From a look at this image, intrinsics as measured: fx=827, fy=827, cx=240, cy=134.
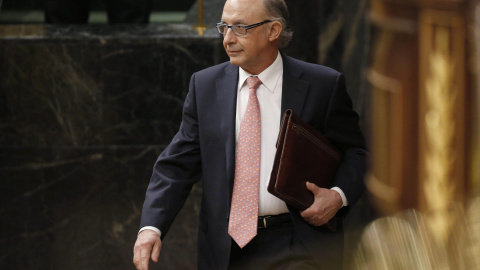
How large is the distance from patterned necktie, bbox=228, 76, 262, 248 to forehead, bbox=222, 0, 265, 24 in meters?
0.29

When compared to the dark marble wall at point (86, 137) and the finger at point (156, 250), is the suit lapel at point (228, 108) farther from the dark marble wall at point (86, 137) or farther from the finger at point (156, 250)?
the dark marble wall at point (86, 137)

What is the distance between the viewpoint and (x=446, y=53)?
0.79 metres

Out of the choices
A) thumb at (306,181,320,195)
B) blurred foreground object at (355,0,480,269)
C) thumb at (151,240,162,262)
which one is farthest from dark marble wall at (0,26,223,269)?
blurred foreground object at (355,0,480,269)

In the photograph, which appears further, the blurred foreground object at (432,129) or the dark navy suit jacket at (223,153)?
the dark navy suit jacket at (223,153)

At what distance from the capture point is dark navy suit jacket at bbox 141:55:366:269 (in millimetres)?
2891

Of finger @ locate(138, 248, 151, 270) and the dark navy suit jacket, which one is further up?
the dark navy suit jacket

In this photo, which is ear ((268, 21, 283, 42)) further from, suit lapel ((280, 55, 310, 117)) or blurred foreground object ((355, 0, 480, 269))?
blurred foreground object ((355, 0, 480, 269))

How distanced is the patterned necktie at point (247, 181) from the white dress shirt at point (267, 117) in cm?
3

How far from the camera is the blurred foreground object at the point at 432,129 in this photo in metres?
0.79

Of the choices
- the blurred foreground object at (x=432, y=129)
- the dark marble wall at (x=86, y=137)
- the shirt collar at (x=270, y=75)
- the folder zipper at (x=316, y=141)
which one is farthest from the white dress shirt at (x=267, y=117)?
the blurred foreground object at (x=432, y=129)

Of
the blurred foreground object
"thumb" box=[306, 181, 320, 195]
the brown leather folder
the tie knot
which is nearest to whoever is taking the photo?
the blurred foreground object

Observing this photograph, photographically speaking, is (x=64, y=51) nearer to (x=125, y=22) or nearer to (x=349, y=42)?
(x=125, y=22)

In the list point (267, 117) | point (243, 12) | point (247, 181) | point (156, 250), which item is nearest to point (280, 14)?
point (243, 12)

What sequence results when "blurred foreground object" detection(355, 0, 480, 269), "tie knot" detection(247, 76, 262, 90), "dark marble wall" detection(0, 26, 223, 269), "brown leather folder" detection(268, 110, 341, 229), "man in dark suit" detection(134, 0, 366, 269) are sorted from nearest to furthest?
"blurred foreground object" detection(355, 0, 480, 269) < "brown leather folder" detection(268, 110, 341, 229) < "man in dark suit" detection(134, 0, 366, 269) < "tie knot" detection(247, 76, 262, 90) < "dark marble wall" detection(0, 26, 223, 269)
